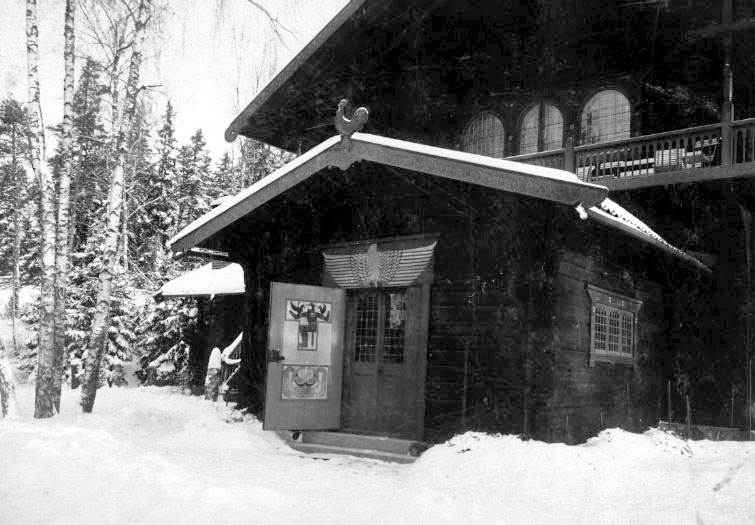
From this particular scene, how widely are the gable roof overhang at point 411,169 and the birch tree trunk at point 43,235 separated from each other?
182 cm

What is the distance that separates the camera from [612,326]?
9.71 m

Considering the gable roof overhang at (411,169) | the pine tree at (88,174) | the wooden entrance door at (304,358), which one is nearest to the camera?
the gable roof overhang at (411,169)

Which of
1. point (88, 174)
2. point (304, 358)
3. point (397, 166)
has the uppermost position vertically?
point (88, 174)

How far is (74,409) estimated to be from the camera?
1077 cm

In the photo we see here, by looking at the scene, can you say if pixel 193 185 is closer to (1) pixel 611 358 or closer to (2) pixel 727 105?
(2) pixel 727 105

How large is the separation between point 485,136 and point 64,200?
7.40 meters

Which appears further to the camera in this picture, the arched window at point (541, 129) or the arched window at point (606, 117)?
the arched window at point (541, 129)

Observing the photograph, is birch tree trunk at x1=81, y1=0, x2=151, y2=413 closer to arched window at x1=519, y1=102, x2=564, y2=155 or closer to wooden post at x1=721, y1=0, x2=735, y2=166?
arched window at x1=519, y1=102, x2=564, y2=155

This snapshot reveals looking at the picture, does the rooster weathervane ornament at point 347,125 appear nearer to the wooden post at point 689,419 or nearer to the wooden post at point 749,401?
the wooden post at point 689,419

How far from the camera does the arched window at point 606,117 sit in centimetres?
1183

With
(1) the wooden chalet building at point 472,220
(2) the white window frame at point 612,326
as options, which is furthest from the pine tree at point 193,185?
(2) the white window frame at point 612,326

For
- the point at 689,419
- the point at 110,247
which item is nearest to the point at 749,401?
the point at 689,419

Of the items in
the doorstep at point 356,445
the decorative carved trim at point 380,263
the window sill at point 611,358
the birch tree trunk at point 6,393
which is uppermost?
the decorative carved trim at point 380,263

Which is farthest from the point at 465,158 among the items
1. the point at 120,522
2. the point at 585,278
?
the point at 120,522
